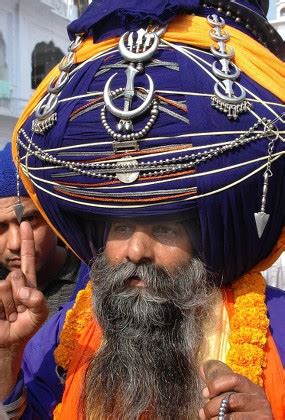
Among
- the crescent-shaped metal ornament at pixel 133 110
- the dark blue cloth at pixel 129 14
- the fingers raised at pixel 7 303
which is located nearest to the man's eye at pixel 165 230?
the crescent-shaped metal ornament at pixel 133 110

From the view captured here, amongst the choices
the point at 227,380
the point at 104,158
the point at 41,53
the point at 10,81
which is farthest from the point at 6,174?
the point at 41,53

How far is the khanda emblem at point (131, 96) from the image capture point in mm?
1684

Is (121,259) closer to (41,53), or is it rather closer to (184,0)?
(184,0)

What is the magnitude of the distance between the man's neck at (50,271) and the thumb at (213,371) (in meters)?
1.68

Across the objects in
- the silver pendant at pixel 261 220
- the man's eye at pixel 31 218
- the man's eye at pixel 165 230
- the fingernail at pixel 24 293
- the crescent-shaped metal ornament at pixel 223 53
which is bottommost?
the man's eye at pixel 31 218

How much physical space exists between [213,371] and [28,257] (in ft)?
2.34

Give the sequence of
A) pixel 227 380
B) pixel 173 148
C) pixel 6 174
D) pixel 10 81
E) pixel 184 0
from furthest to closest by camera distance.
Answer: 1. pixel 10 81
2. pixel 6 174
3. pixel 184 0
4. pixel 173 148
5. pixel 227 380

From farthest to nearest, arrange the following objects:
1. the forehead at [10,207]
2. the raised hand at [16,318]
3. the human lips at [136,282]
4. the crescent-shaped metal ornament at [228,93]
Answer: the forehead at [10,207], the human lips at [136,282], the raised hand at [16,318], the crescent-shaped metal ornament at [228,93]

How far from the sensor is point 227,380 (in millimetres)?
1384

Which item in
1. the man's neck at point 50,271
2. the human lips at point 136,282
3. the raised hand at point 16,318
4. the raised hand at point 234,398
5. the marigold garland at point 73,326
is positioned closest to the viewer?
the raised hand at point 234,398

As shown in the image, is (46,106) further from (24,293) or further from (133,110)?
(24,293)

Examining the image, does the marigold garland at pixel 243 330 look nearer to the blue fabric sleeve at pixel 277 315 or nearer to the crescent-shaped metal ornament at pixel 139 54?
the blue fabric sleeve at pixel 277 315

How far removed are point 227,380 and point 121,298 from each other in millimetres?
587

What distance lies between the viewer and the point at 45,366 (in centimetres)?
207
